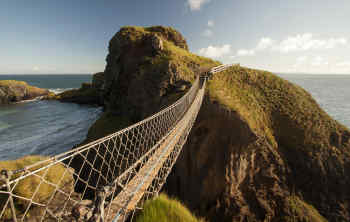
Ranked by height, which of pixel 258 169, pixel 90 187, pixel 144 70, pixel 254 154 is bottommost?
pixel 258 169

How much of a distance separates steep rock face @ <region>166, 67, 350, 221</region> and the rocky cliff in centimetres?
6

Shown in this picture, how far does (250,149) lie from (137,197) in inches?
418

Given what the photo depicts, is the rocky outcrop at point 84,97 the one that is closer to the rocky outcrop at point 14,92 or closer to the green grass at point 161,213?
the rocky outcrop at point 14,92

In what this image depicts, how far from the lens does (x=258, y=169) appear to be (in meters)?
11.6

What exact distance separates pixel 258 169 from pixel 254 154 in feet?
4.54

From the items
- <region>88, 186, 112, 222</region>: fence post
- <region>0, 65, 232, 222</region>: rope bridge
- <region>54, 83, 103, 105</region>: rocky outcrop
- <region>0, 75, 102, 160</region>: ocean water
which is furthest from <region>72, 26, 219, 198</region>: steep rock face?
<region>54, 83, 103, 105</region>: rocky outcrop

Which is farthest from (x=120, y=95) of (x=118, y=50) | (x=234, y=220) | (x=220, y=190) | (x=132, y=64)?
(x=234, y=220)

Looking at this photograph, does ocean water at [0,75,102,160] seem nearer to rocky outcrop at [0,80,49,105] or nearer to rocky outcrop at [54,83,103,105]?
rocky outcrop at [54,83,103,105]

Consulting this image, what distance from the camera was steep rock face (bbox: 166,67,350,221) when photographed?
10414mm

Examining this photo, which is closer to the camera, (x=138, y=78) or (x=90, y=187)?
(x=90, y=187)

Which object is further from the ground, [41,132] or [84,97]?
[84,97]

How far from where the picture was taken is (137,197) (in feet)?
10.1

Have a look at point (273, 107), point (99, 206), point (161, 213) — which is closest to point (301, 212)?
point (273, 107)

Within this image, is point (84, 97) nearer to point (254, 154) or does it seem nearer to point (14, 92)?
point (14, 92)
